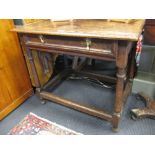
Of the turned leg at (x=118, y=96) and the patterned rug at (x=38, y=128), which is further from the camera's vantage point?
the patterned rug at (x=38, y=128)

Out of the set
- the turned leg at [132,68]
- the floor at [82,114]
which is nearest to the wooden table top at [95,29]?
the turned leg at [132,68]

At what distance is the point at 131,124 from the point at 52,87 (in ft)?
2.84

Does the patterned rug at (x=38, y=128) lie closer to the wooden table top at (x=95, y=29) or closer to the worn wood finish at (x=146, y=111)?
the worn wood finish at (x=146, y=111)

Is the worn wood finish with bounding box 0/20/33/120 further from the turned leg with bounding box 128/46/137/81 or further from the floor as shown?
the turned leg with bounding box 128/46/137/81

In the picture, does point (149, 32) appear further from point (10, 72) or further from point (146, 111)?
point (10, 72)

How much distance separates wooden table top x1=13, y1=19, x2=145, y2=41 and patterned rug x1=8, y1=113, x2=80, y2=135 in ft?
2.36

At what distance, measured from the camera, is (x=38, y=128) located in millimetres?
1285

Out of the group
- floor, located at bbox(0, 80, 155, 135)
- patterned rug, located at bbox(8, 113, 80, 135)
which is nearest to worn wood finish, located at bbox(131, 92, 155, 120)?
floor, located at bbox(0, 80, 155, 135)

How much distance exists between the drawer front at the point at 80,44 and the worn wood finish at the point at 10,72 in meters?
0.23

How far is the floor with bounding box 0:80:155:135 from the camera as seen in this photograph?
123 centimetres

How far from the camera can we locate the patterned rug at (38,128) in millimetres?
1239
